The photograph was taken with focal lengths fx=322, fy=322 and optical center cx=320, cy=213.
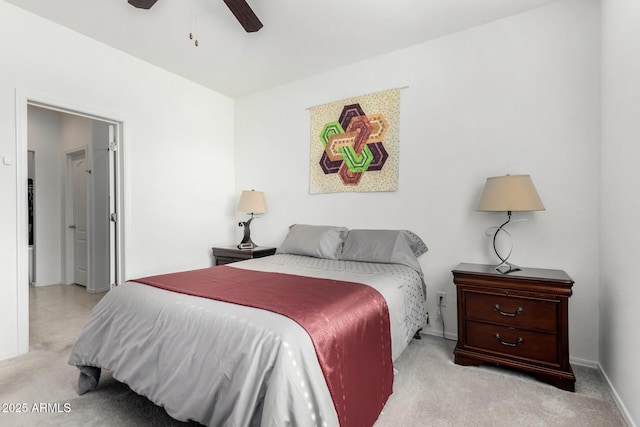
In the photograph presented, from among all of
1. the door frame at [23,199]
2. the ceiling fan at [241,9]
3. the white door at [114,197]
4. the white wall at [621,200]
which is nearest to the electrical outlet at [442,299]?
the white wall at [621,200]

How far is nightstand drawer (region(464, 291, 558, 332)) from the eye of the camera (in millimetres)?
2098

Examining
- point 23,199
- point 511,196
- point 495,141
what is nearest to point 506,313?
point 511,196

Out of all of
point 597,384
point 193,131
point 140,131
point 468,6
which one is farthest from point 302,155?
point 597,384

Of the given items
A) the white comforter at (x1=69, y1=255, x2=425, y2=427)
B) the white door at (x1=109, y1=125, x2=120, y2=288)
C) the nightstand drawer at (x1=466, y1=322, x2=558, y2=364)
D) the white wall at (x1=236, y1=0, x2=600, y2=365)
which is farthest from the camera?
the white door at (x1=109, y1=125, x2=120, y2=288)

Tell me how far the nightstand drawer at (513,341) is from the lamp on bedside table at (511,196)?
0.42 metres

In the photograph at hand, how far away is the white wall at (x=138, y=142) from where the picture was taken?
8.21ft

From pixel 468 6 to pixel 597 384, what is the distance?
112 inches

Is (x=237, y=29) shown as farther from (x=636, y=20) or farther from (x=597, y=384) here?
(x=597, y=384)

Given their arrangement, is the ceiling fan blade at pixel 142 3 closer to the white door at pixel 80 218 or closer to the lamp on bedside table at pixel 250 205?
the lamp on bedside table at pixel 250 205

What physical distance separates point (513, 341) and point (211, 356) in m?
1.99

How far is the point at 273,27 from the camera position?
278cm

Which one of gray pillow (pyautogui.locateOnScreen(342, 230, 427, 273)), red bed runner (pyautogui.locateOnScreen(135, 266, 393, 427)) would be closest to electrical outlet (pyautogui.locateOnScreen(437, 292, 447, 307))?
gray pillow (pyautogui.locateOnScreen(342, 230, 427, 273))

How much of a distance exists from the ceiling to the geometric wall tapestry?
1.59ft

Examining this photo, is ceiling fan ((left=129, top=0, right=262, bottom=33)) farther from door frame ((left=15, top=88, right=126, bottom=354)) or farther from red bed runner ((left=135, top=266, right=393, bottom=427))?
red bed runner ((left=135, top=266, right=393, bottom=427))
